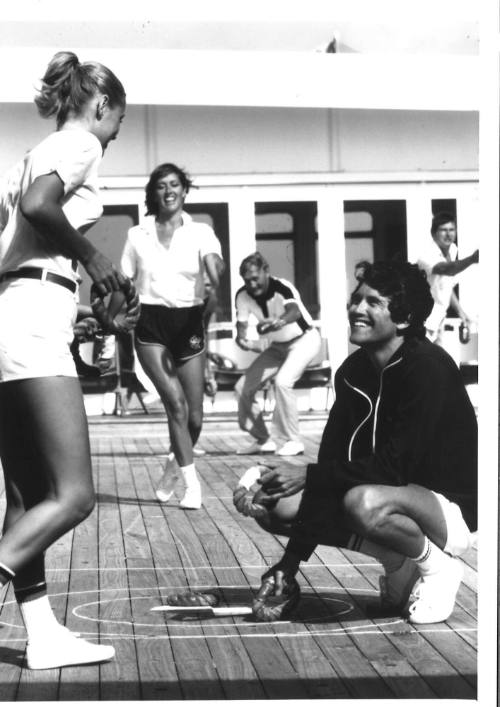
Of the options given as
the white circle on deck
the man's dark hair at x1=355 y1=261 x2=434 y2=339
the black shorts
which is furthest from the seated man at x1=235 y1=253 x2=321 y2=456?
the man's dark hair at x1=355 y1=261 x2=434 y2=339

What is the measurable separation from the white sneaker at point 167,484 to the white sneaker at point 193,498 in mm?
323

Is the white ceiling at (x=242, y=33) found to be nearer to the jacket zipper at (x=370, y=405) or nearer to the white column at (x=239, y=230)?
the jacket zipper at (x=370, y=405)

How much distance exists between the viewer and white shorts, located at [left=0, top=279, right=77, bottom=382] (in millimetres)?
3602

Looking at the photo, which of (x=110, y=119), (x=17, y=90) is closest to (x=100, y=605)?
(x=110, y=119)

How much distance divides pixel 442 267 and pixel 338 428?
3.52 metres

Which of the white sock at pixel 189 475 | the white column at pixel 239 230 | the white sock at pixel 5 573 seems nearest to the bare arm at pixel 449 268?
the white sock at pixel 189 475

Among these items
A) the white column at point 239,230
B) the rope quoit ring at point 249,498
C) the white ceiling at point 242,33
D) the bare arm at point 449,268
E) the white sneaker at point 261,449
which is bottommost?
the white sneaker at point 261,449

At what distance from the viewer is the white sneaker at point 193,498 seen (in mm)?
7164

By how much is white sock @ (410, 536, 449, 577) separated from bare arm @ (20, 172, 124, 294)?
4.62 feet

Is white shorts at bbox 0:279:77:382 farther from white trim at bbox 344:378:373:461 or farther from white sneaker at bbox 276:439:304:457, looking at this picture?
white sneaker at bbox 276:439:304:457

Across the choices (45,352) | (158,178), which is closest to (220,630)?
(45,352)

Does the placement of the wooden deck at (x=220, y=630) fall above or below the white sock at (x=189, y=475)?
below

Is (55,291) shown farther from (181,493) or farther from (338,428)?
(181,493)

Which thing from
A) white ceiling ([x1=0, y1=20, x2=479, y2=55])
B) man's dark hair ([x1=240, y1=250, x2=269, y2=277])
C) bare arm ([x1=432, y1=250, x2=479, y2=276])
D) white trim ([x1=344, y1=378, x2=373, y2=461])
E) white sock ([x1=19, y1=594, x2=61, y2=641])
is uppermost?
white ceiling ([x1=0, y1=20, x2=479, y2=55])
